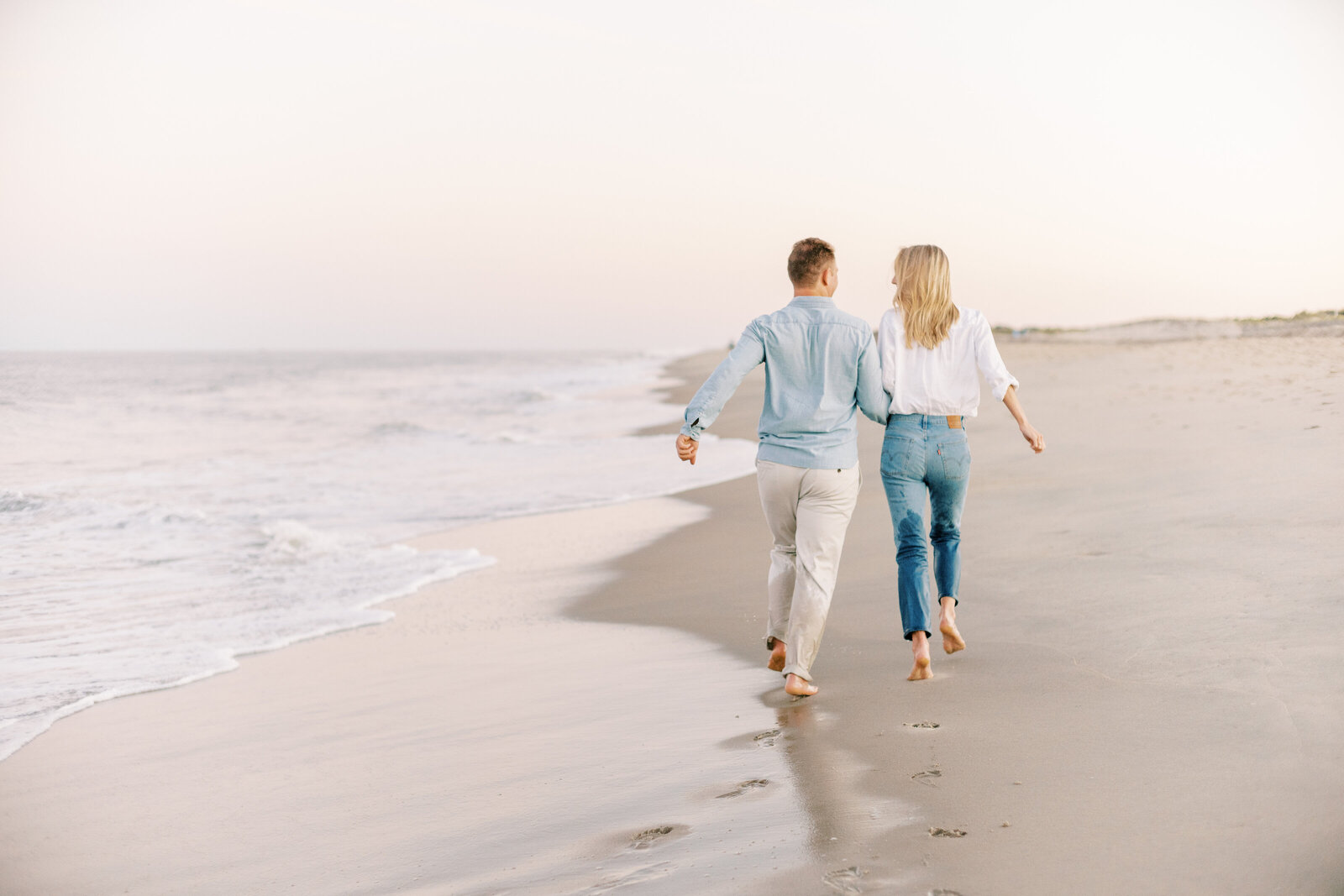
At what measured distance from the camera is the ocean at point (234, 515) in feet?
18.6

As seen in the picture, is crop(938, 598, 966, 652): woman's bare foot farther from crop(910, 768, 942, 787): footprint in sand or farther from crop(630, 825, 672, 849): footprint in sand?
crop(630, 825, 672, 849): footprint in sand

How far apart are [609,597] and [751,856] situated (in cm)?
378

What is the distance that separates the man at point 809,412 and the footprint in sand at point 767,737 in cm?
38

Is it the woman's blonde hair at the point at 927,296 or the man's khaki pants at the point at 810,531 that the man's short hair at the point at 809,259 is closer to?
the woman's blonde hair at the point at 927,296

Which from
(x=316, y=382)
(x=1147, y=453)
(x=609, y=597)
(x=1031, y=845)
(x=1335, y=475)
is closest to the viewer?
(x=1031, y=845)

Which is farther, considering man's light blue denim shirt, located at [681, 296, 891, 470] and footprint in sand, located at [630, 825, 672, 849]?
man's light blue denim shirt, located at [681, 296, 891, 470]

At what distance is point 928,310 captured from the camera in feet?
12.8

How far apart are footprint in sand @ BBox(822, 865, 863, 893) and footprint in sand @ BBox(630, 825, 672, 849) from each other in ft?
1.77

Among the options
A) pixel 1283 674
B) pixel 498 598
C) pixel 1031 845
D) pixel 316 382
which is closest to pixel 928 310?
pixel 1283 674

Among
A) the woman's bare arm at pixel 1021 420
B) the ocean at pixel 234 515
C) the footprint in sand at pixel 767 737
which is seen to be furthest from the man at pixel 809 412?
the ocean at pixel 234 515

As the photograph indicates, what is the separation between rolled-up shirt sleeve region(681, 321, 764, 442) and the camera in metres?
3.68

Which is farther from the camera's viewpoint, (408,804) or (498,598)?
(498,598)

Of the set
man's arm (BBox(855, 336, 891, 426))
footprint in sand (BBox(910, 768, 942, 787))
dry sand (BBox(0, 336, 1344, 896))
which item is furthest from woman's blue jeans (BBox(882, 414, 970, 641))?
footprint in sand (BBox(910, 768, 942, 787))

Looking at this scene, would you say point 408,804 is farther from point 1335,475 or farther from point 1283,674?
point 1335,475
